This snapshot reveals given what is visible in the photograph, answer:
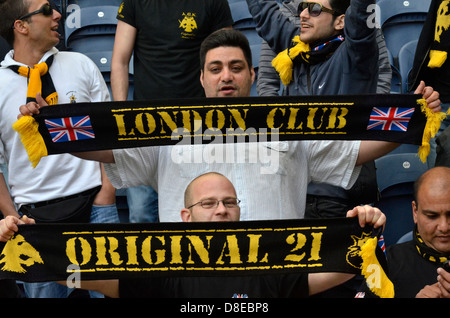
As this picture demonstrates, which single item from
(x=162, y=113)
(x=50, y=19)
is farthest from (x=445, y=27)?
(x=50, y=19)

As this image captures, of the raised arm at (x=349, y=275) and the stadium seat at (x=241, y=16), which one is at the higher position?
the stadium seat at (x=241, y=16)

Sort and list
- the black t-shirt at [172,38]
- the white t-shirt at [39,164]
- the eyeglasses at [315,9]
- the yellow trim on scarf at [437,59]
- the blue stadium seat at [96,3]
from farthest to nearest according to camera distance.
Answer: the blue stadium seat at [96,3], the black t-shirt at [172,38], the yellow trim on scarf at [437,59], the eyeglasses at [315,9], the white t-shirt at [39,164]

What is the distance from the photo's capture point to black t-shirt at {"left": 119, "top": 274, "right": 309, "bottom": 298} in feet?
8.69

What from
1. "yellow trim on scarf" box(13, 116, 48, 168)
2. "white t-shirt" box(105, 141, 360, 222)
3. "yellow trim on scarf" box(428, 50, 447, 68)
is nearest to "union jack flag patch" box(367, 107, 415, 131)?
"white t-shirt" box(105, 141, 360, 222)

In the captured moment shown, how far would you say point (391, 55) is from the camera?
5199mm

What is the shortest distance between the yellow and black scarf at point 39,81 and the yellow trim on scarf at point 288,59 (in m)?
1.15

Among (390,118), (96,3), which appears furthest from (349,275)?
(96,3)

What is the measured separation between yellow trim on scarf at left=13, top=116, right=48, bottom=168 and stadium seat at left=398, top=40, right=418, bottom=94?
2.80 meters

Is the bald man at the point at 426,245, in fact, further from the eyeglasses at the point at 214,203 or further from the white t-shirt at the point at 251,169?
the eyeglasses at the point at 214,203

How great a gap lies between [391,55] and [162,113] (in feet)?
9.01

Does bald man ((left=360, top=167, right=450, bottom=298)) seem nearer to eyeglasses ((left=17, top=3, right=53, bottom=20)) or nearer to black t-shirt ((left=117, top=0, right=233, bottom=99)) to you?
black t-shirt ((left=117, top=0, right=233, bottom=99))

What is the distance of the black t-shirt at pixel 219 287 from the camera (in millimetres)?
2648

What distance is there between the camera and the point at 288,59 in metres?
3.85

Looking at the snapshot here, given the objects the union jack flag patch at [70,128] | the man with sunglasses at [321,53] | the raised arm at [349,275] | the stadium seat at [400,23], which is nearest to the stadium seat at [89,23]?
the man with sunglasses at [321,53]
